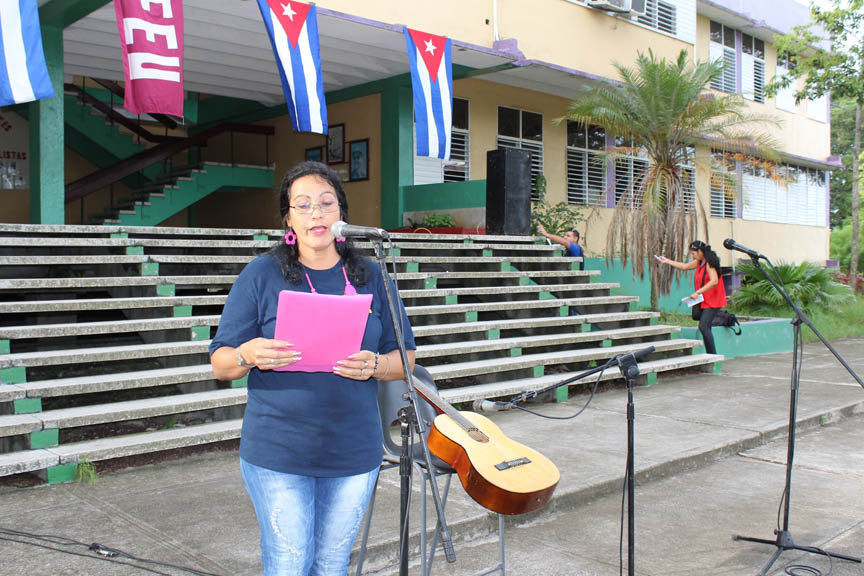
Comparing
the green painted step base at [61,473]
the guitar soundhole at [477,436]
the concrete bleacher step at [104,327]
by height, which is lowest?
the green painted step base at [61,473]

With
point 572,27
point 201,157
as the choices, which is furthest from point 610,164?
point 201,157

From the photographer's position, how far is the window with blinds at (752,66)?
2281 cm

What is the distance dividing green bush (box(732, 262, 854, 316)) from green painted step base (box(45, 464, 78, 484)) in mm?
13964

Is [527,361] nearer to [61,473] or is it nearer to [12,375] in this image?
[61,473]

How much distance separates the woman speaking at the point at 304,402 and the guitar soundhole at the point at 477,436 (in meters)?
0.69

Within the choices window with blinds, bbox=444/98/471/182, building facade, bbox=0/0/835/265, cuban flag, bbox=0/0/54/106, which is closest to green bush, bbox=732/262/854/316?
building facade, bbox=0/0/835/265

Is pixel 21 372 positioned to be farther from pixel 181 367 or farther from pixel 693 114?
pixel 693 114

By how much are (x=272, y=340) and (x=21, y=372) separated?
4434 millimetres

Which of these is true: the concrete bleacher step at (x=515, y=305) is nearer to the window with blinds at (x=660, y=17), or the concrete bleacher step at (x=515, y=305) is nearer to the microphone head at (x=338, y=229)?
the microphone head at (x=338, y=229)

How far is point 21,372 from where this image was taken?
5969 mm

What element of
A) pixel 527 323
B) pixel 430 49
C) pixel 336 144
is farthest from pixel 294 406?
pixel 336 144

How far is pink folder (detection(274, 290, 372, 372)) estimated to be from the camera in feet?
7.84

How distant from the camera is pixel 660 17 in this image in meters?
18.2

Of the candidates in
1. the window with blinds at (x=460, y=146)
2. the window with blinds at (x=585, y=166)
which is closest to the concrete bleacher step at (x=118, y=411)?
the window with blinds at (x=460, y=146)
